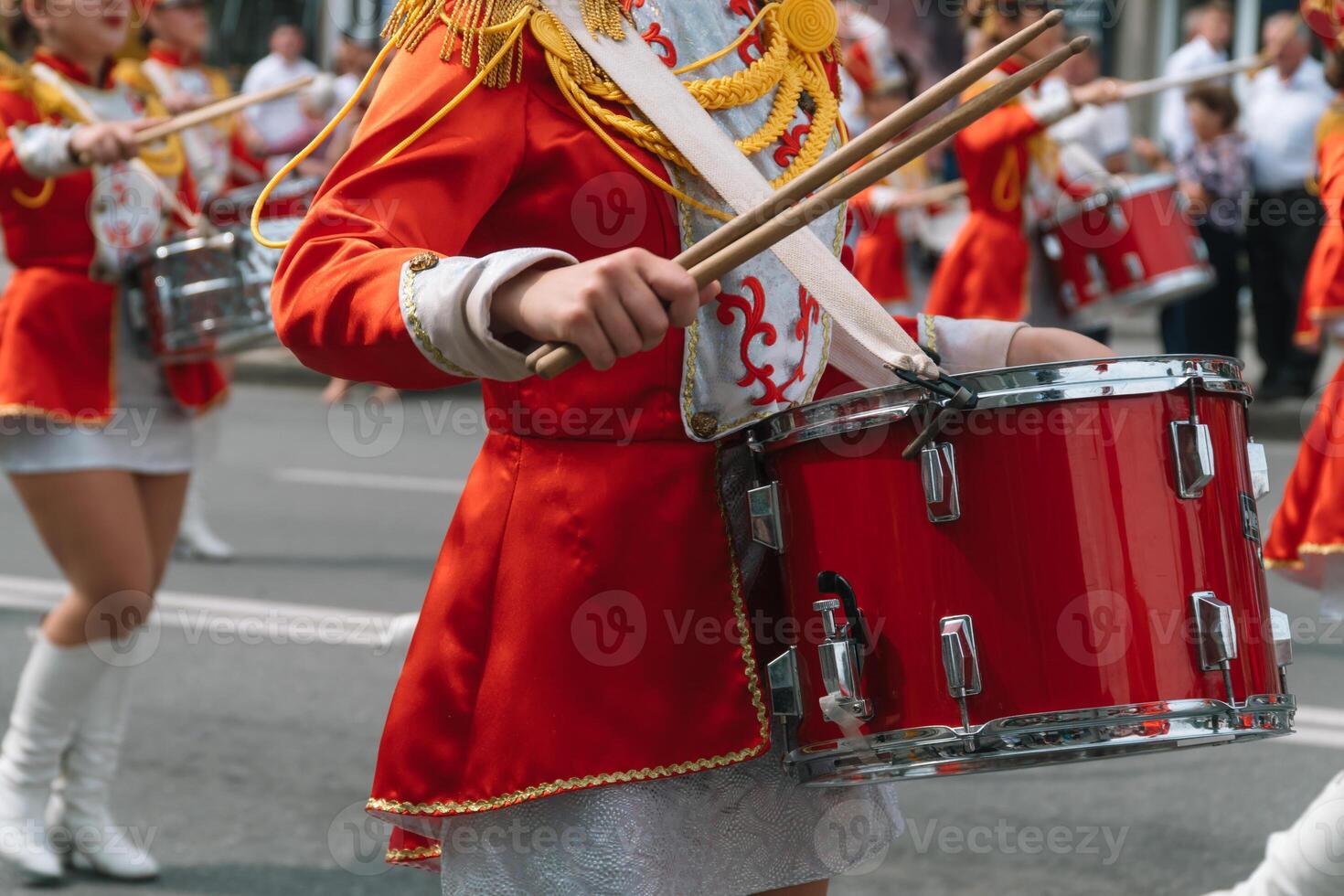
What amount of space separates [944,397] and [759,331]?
0.23 meters

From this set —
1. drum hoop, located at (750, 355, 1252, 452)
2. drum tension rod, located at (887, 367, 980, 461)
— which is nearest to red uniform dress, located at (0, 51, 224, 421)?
drum hoop, located at (750, 355, 1252, 452)

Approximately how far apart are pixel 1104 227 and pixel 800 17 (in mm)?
5029

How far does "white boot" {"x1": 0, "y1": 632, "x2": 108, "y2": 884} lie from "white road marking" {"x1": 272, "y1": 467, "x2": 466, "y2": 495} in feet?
15.8

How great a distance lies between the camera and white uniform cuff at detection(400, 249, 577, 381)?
1.65m

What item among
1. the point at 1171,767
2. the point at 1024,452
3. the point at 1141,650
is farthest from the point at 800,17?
the point at 1171,767

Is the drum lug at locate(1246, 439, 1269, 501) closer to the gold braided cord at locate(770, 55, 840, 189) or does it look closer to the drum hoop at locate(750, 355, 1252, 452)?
the drum hoop at locate(750, 355, 1252, 452)

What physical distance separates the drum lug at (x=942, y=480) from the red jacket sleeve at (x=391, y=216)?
454 millimetres

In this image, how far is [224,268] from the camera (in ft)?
13.6

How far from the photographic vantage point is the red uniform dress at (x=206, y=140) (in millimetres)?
4977

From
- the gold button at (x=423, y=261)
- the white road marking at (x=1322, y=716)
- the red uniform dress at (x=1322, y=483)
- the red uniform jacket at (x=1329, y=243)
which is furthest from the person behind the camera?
the white road marking at (x=1322, y=716)

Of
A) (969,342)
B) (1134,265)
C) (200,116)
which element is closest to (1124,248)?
(1134,265)

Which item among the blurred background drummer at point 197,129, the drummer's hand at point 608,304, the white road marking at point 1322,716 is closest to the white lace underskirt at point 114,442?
the blurred background drummer at point 197,129

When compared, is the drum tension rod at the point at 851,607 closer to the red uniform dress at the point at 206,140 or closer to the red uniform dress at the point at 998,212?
the red uniform dress at the point at 206,140

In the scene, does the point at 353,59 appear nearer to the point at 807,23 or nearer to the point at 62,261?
the point at 62,261
